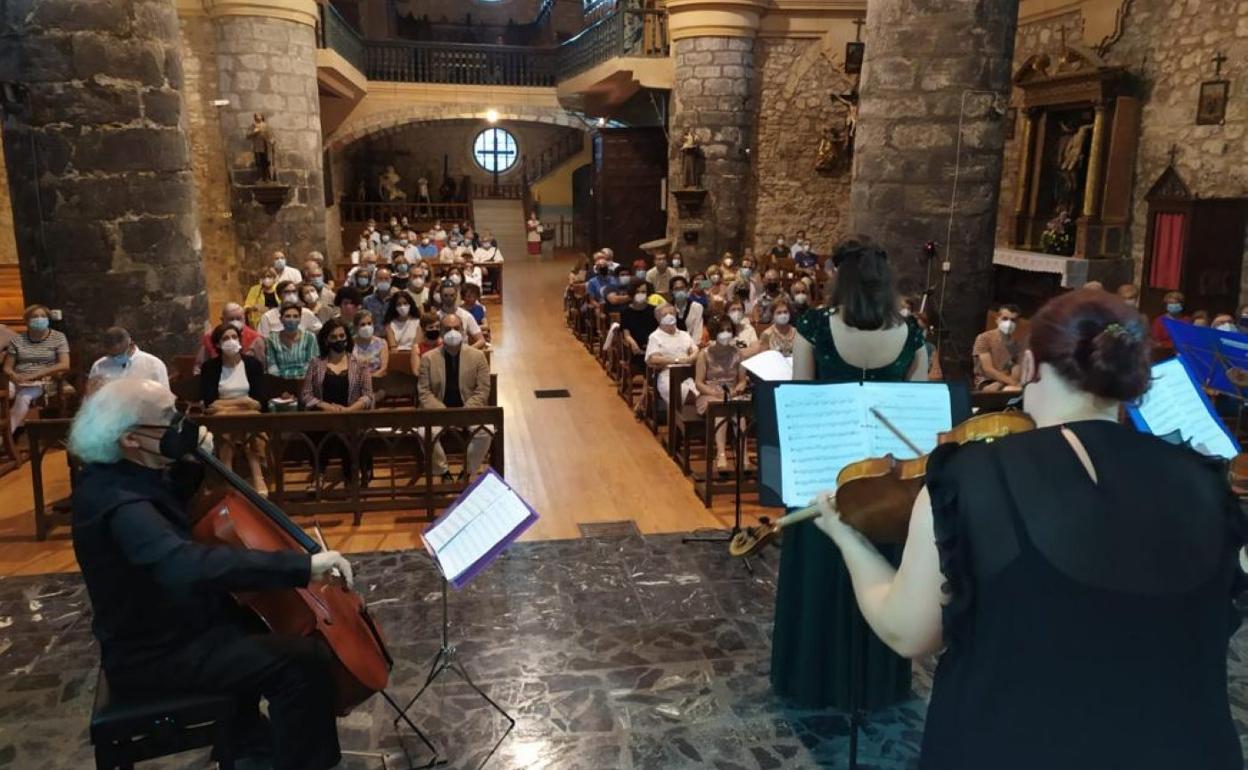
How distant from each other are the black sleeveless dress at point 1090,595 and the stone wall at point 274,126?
13385mm

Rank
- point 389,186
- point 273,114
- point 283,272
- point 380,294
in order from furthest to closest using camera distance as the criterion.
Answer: point 389,186
point 273,114
point 283,272
point 380,294

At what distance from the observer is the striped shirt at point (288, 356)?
7219mm

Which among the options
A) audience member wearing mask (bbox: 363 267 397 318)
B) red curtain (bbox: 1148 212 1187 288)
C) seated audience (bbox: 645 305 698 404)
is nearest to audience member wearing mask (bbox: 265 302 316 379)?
audience member wearing mask (bbox: 363 267 397 318)

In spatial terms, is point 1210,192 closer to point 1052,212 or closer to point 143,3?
point 1052,212

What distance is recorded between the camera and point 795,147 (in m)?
16.6

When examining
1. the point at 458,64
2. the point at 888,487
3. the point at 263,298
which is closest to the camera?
the point at 888,487

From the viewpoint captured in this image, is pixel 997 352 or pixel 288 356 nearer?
pixel 288 356

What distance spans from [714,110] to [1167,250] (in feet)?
24.3

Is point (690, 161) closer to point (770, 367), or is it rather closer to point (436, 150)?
point (770, 367)

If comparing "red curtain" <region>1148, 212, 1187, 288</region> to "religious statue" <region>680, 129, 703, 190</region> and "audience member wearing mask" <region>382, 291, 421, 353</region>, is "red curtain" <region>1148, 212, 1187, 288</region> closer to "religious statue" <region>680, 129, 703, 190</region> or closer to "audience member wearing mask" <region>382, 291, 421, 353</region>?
"religious statue" <region>680, 129, 703, 190</region>

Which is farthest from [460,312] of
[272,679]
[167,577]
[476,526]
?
[167,577]

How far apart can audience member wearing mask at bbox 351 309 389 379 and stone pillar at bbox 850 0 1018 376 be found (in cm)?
447

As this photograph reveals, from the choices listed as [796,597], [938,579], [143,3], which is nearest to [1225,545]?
[938,579]

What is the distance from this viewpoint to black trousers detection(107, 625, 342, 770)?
2.92 m
